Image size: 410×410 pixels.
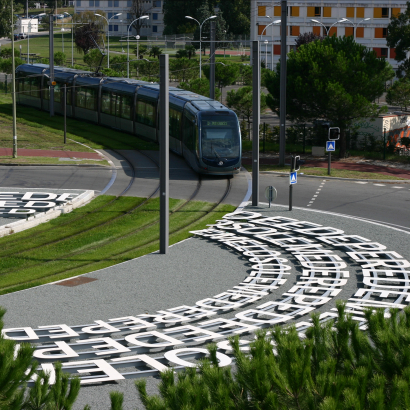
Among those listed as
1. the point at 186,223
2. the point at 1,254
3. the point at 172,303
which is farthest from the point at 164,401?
the point at 186,223

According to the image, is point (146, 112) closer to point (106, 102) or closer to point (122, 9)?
point (106, 102)

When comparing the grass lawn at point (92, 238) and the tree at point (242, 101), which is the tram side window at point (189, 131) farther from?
the tree at point (242, 101)

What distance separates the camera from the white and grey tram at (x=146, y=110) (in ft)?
→ 96.0

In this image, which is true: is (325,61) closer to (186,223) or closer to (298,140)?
(298,140)

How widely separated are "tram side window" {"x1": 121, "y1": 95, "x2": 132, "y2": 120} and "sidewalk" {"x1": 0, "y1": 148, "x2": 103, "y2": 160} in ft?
15.4

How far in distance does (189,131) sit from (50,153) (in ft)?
27.9

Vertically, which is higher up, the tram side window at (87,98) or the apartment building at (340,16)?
the apartment building at (340,16)

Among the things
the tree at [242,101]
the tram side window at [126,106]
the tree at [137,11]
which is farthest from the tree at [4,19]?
the tram side window at [126,106]

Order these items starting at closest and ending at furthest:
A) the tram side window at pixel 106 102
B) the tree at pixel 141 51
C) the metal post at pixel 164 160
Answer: the metal post at pixel 164 160 < the tram side window at pixel 106 102 < the tree at pixel 141 51

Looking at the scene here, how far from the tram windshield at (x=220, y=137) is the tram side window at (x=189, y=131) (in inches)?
29.9

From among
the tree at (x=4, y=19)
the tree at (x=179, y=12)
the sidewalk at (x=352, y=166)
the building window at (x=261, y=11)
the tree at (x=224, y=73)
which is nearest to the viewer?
the sidewalk at (x=352, y=166)

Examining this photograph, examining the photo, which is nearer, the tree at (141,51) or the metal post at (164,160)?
the metal post at (164,160)

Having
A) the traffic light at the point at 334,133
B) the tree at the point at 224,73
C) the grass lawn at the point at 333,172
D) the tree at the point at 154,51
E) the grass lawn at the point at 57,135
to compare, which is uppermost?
the tree at the point at 154,51

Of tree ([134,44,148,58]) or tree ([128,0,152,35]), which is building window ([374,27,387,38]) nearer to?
tree ([134,44,148,58])
